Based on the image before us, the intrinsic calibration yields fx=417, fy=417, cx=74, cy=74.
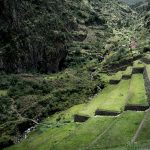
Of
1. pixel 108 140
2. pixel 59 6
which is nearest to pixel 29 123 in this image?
pixel 108 140

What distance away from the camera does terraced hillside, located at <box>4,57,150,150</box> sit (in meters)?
41.0

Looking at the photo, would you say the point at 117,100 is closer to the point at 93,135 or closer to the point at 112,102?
the point at 112,102

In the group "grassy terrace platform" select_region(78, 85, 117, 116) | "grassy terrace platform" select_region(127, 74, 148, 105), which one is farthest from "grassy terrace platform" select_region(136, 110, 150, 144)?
"grassy terrace platform" select_region(78, 85, 117, 116)

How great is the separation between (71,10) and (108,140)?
364 ft

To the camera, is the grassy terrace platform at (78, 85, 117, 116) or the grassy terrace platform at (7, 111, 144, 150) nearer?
the grassy terrace platform at (7, 111, 144, 150)

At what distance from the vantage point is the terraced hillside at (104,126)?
40969 millimetres

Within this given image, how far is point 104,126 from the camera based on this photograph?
154ft

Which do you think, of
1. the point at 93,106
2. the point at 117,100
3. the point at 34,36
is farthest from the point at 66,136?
the point at 34,36

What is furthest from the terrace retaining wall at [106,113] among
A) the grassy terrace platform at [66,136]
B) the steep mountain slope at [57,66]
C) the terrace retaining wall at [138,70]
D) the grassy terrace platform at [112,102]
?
the terrace retaining wall at [138,70]

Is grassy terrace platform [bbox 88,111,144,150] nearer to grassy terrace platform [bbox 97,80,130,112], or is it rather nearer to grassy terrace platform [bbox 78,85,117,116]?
grassy terrace platform [bbox 97,80,130,112]

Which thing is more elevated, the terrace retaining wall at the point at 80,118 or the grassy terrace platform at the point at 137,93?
the grassy terrace platform at the point at 137,93

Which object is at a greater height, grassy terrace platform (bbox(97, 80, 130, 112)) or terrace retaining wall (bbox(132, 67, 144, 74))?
terrace retaining wall (bbox(132, 67, 144, 74))

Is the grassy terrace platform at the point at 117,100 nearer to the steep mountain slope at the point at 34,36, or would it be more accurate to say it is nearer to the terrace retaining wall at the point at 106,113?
the terrace retaining wall at the point at 106,113

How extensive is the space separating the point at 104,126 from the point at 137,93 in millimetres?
9247
